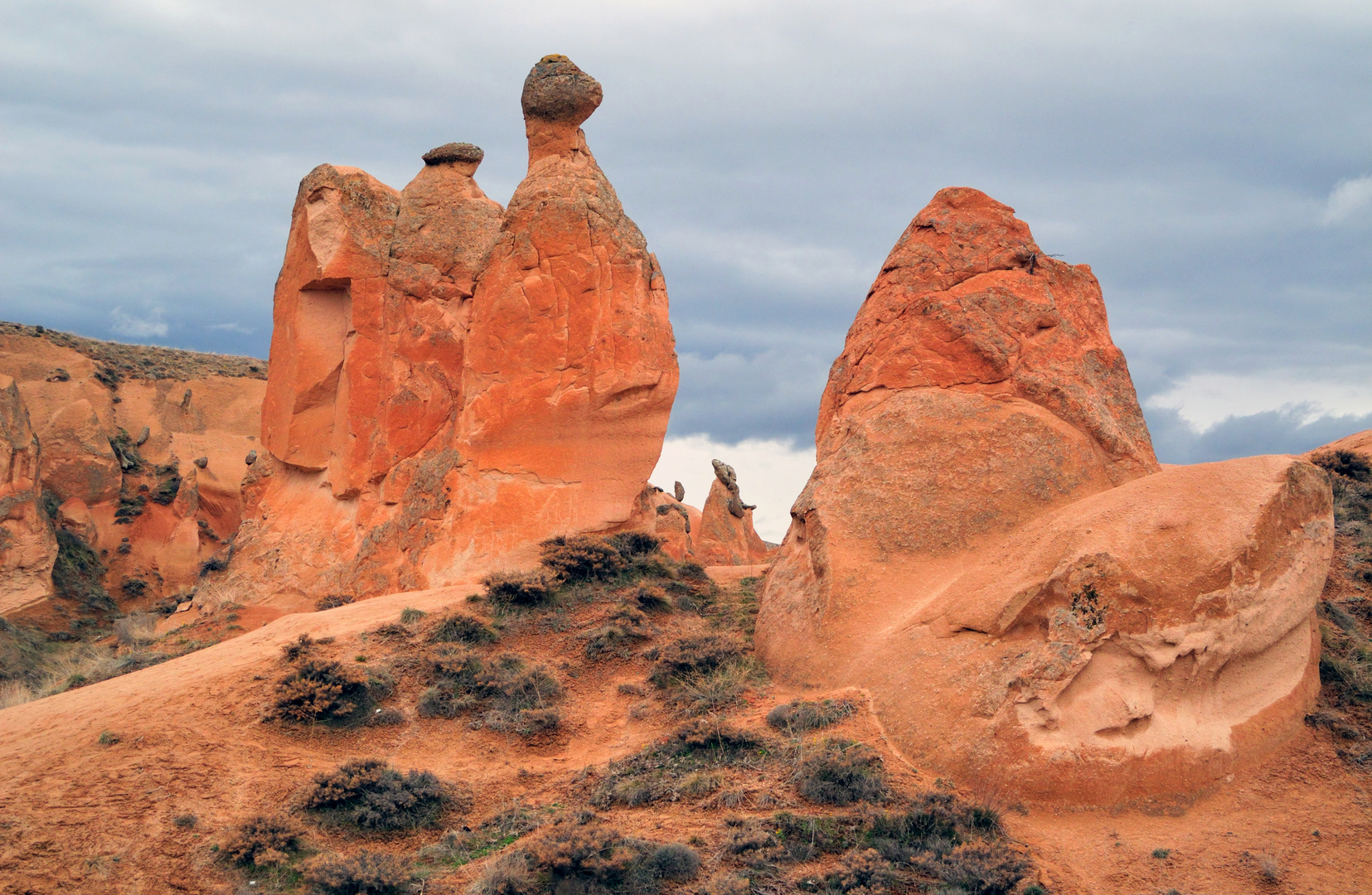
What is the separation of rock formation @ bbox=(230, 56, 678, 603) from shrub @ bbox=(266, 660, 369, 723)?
4324mm

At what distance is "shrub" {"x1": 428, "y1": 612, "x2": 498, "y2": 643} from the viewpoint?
44.7 feet

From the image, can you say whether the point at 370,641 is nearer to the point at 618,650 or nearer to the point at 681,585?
the point at 618,650

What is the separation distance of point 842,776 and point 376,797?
4433 millimetres

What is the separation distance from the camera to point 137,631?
1962 cm

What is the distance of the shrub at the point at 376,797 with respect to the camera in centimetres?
969

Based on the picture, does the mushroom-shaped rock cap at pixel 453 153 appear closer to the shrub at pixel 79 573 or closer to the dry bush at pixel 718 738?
the dry bush at pixel 718 738

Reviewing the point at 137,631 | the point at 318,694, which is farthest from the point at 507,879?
the point at 137,631

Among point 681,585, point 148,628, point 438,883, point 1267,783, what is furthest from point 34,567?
point 1267,783

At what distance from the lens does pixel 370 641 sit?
13.2 m

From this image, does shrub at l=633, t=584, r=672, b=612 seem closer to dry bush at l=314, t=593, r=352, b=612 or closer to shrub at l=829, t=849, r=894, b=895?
dry bush at l=314, t=593, r=352, b=612

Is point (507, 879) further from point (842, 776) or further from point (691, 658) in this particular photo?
point (691, 658)

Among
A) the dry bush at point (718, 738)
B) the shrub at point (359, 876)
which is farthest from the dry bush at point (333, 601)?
the shrub at point (359, 876)

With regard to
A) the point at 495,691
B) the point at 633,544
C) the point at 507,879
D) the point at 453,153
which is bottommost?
the point at 507,879

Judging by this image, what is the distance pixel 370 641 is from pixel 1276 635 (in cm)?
1035
